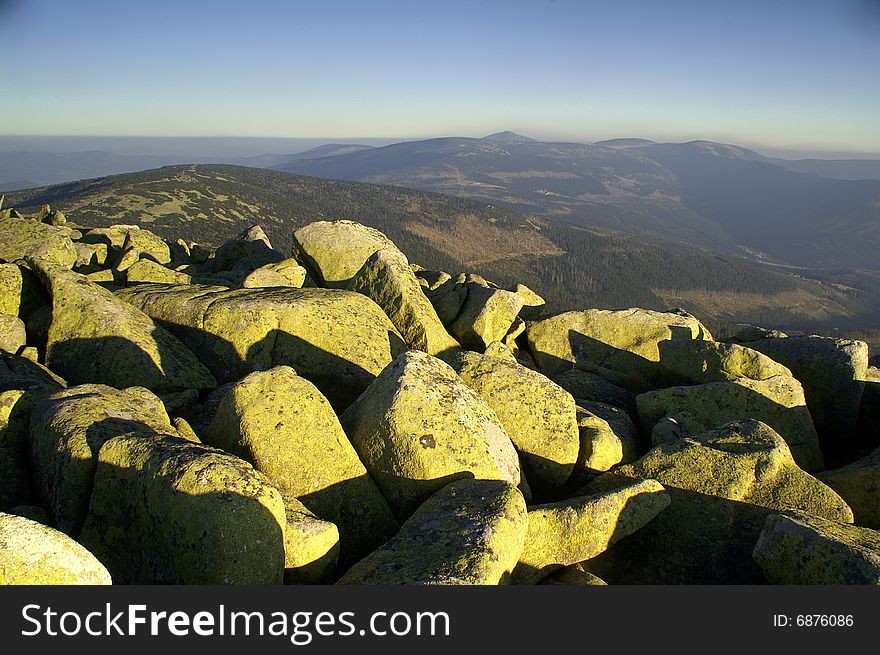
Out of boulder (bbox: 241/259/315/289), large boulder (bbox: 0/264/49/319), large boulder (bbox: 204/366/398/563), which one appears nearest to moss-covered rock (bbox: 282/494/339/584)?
Result: large boulder (bbox: 204/366/398/563)

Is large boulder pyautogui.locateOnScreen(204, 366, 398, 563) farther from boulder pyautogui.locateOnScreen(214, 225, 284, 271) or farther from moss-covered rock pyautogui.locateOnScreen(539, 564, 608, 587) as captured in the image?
boulder pyautogui.locateOnScreen(214, 225, 284, 271)

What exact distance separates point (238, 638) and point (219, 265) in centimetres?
2733

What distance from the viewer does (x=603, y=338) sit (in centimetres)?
2181

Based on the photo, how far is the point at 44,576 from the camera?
6.03m

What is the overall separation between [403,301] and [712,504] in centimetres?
1156

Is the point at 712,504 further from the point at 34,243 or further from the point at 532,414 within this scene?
the point at 34,243

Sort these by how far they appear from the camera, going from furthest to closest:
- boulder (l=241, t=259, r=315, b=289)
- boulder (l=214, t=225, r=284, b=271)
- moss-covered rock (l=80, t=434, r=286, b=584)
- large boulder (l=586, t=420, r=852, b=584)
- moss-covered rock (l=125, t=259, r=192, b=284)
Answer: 1. boulder (l=214, t=225, r=284, b=271)
2. moss-covered rock (l=125, t=259, r=192, b=284)
3. boulder (l=241, t=259, r=315, b=289)
4. large boulder (l=586, t=420, r=852, b=584)
5. moss-covered rock (l=80, t=434, r=286, b=584)

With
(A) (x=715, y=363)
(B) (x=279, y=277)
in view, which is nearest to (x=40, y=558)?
(B) (x=279, y=277)

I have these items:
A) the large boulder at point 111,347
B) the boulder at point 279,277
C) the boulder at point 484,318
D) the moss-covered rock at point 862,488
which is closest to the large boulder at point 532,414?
the boulder at point 484,318

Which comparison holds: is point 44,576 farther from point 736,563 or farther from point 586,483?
point 736,563

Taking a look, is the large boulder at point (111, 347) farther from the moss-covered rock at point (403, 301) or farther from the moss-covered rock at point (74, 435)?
the moss-covered rock at point (403, 301)

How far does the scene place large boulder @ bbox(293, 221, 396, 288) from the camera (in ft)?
75.8

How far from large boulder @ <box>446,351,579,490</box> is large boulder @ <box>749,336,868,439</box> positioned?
10.5 m

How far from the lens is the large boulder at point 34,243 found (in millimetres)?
21516
